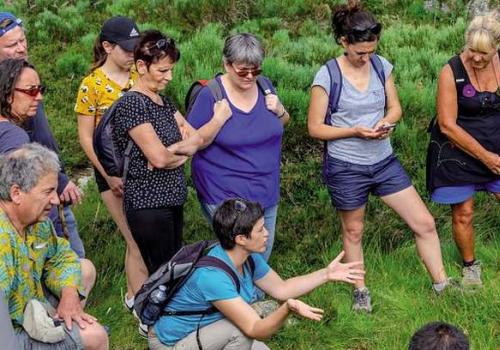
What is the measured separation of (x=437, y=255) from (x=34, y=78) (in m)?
2.36

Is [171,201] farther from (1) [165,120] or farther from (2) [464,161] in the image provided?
(2) [464,161]

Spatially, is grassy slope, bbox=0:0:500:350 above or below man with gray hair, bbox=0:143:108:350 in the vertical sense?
below

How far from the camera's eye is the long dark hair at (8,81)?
12.8ft

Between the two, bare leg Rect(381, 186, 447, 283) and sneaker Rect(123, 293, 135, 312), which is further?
sneaker Rect(123, 293, 135, 312)

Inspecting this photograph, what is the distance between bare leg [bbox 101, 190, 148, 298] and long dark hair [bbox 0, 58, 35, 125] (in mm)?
833

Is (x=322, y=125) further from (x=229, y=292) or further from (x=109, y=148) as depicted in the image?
(x=229, y=292)

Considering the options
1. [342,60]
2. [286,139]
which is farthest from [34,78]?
[286,139]

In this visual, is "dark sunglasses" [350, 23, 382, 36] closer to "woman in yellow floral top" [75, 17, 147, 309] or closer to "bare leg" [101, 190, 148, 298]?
"woman in yellow floral top" [75, 17, 147, 309]

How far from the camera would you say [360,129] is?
4.30m

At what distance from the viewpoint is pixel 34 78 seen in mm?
3955

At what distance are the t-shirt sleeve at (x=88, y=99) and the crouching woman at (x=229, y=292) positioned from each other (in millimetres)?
1239

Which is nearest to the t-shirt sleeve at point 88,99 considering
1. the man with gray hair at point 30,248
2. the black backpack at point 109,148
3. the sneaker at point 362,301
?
the black backpack at point 109,148

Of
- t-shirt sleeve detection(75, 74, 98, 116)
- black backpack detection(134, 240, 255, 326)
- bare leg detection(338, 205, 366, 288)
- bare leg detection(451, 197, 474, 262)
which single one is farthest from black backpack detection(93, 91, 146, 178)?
bare leg detection(451, 197, 474, 262)

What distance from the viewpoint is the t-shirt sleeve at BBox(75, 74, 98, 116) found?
15.0 ft
